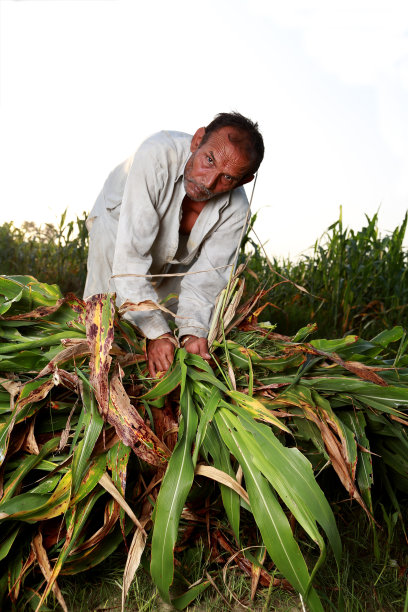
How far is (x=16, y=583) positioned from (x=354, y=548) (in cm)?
97

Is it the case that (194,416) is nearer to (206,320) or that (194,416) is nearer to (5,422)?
(5,422)

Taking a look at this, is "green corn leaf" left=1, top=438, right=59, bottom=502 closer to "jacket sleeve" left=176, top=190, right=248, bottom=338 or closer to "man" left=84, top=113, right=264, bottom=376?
"man" left=84, top=113, right=264, bottom=376

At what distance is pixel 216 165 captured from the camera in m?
1.88

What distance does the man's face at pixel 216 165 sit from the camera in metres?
1.84

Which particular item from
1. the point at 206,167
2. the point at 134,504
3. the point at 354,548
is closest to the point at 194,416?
the point at 134,504

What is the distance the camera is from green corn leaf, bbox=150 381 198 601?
109cm

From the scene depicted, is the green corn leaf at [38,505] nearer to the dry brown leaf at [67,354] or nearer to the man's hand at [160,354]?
the dry brown leaf at [67,354]

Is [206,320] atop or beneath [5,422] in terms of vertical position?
atop

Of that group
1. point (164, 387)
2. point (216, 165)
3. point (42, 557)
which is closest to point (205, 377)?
point (164, 387)

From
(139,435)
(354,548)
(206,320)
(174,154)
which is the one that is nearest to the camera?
(139,435)

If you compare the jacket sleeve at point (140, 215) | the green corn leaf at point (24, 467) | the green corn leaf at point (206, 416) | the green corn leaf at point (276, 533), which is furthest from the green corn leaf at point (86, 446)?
the jacket sleeve at point (140, 215)

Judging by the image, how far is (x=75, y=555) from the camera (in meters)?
1.26

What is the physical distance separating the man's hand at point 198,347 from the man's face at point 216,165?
66 cm

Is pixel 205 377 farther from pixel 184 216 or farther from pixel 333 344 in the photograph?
pixel 184 216
